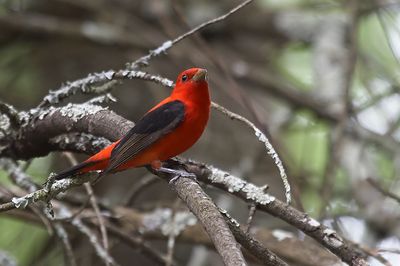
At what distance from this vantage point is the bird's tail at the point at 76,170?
2338 mm

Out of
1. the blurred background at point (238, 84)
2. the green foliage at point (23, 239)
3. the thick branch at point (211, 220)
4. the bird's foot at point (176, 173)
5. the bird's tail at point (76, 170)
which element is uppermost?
the blurred background at point (238, 84)

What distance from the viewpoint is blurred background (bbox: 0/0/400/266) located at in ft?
14.1

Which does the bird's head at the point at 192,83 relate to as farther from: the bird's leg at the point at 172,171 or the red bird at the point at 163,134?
the bird's leg at the point at 172,171

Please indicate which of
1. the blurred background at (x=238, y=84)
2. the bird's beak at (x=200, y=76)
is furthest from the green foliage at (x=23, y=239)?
the bird's beak at (x=200, y=76)

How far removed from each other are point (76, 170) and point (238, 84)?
7.63ft

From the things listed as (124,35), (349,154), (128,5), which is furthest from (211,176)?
(128,5)

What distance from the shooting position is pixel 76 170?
2385mm

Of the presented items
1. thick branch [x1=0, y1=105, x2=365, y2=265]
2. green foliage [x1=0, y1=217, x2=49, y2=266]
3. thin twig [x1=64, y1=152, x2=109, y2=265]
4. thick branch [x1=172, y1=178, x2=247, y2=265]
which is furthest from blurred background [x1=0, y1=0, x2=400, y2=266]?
thick branch [x1=172, y1=178, x2=247, y2=265]

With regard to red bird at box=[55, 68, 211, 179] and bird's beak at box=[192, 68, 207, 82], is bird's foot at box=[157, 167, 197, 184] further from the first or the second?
bird's beak at box=[192, 68, 207, 82]

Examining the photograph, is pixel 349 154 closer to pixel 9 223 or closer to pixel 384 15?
pixel 384 15

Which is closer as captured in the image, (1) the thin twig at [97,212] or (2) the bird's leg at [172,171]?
(2) the bird's leg at [172,171]

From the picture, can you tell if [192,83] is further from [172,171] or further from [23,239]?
[23,239]

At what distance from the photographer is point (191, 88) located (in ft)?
9.68

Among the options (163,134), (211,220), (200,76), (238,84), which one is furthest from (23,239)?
(211,220)
